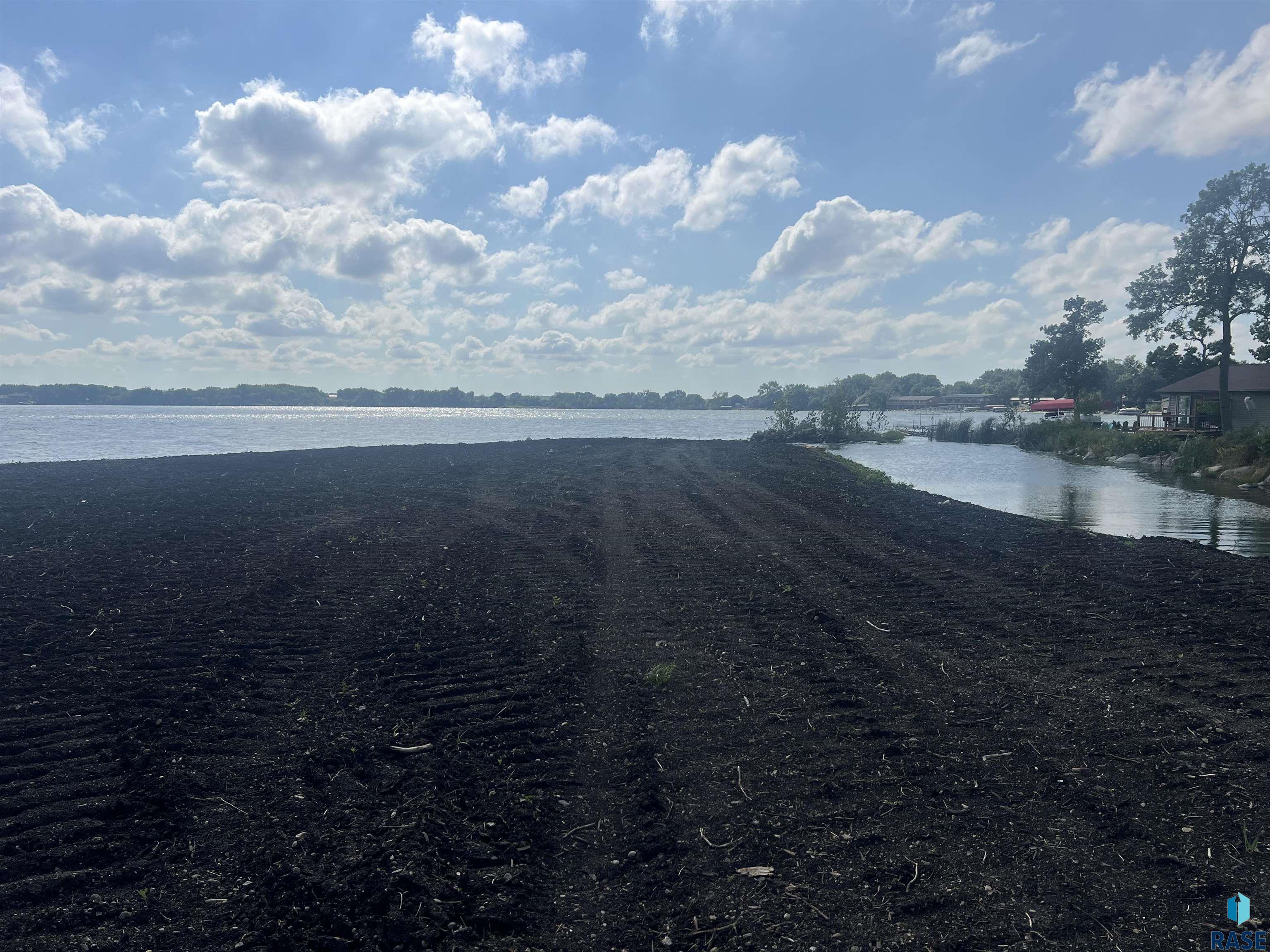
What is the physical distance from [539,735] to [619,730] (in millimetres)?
558

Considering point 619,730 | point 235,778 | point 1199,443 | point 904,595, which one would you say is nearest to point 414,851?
point 235,778

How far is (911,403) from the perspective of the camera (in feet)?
566

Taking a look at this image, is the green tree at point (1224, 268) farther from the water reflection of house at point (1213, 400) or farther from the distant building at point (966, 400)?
the distant building at point (966, 400)

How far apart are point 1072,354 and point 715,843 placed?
65.1 metres

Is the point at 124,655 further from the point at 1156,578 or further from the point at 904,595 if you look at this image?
the point at 1156,578

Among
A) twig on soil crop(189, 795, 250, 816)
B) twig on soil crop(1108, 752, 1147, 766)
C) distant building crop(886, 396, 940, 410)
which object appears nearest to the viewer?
twig on soil crop(189, 795, 250, 816)

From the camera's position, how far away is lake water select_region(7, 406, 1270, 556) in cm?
1938

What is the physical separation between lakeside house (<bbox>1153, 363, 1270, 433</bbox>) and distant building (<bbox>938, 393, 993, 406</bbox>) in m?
113

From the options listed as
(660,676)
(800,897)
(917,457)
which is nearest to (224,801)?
(800,897)

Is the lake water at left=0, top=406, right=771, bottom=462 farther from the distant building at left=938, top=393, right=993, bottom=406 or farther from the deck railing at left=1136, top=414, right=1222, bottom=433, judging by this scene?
the distant building at left=938, top=393, right=993, bottom=406

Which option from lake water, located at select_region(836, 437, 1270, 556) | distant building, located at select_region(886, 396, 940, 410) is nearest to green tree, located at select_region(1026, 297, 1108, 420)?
lake water, located at select_region(836, 437, 1270, 556)

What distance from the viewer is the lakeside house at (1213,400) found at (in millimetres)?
43000

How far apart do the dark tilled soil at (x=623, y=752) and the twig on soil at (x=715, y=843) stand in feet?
0.13

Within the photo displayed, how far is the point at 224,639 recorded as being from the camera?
7082mm
